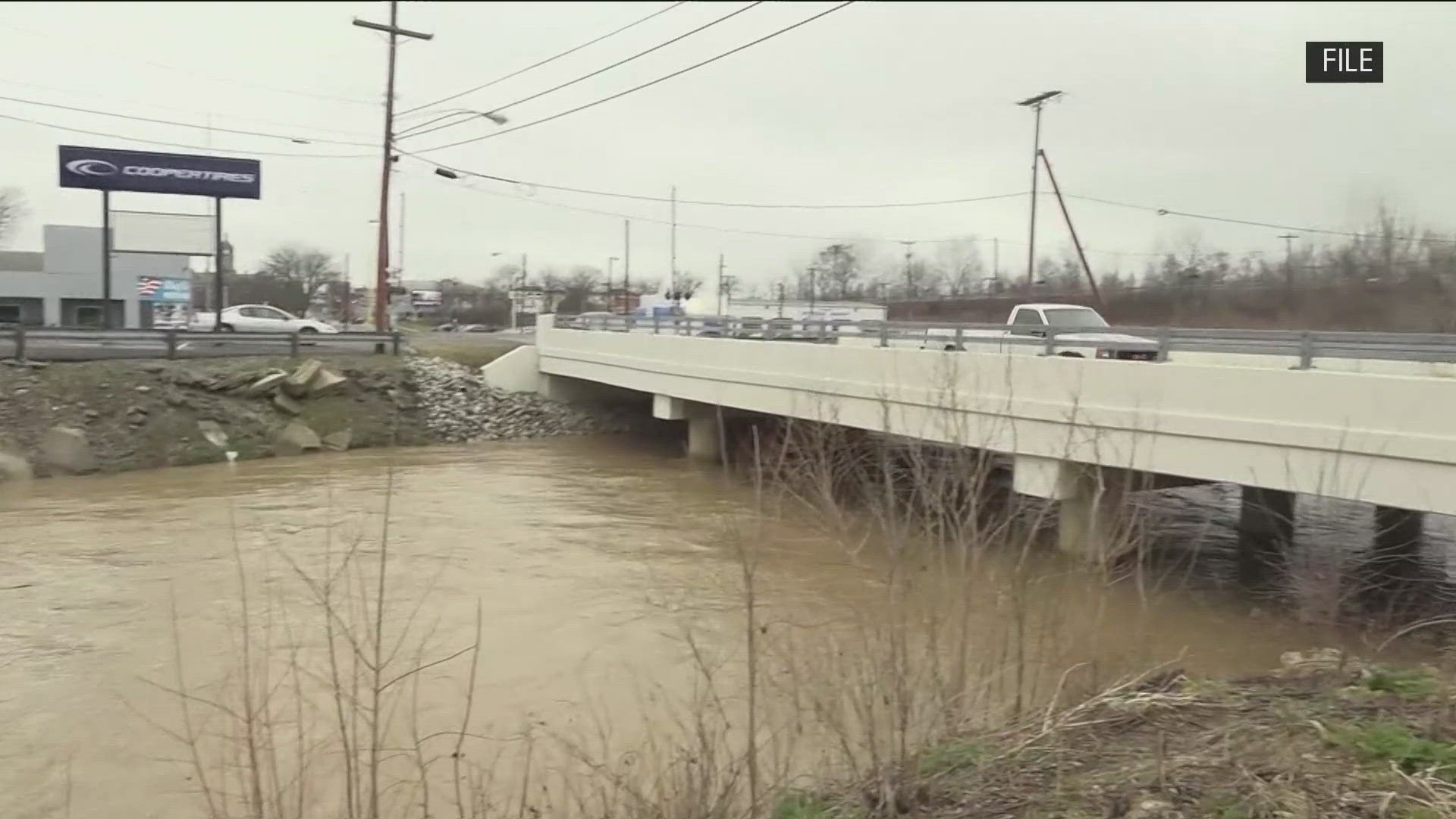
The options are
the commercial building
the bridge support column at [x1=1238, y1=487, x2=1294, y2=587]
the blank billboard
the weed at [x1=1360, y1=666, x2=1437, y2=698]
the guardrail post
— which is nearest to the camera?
the weed at [x1=1360, y1=666, x2=1437, y2=698]

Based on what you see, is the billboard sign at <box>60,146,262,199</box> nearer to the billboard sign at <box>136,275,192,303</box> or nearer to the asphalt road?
the asphalt road

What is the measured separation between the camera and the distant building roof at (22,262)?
137 feet

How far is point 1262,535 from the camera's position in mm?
15039

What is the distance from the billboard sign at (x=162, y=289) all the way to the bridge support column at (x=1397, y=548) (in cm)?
4554

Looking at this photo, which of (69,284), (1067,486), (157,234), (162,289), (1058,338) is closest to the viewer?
(1067,486)

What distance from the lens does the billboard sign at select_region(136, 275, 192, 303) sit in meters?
45.1

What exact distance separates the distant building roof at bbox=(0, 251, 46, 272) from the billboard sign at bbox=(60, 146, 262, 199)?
15509 mm

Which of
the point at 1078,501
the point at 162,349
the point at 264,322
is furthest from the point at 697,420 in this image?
the point at 264,322

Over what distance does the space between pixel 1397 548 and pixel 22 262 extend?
162 ft

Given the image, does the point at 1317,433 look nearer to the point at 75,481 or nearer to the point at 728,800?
the point at 728,800

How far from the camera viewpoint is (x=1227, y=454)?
10.8 metres

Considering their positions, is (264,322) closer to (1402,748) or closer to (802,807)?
(802,807)

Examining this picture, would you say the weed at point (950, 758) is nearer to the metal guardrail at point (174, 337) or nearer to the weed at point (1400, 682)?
the weed at point (1400, 682)

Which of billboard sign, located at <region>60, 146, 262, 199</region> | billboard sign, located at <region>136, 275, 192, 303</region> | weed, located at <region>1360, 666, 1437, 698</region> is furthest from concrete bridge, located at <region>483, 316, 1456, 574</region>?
billboard sign, located at <region>136, 275, 192, 303</region>
